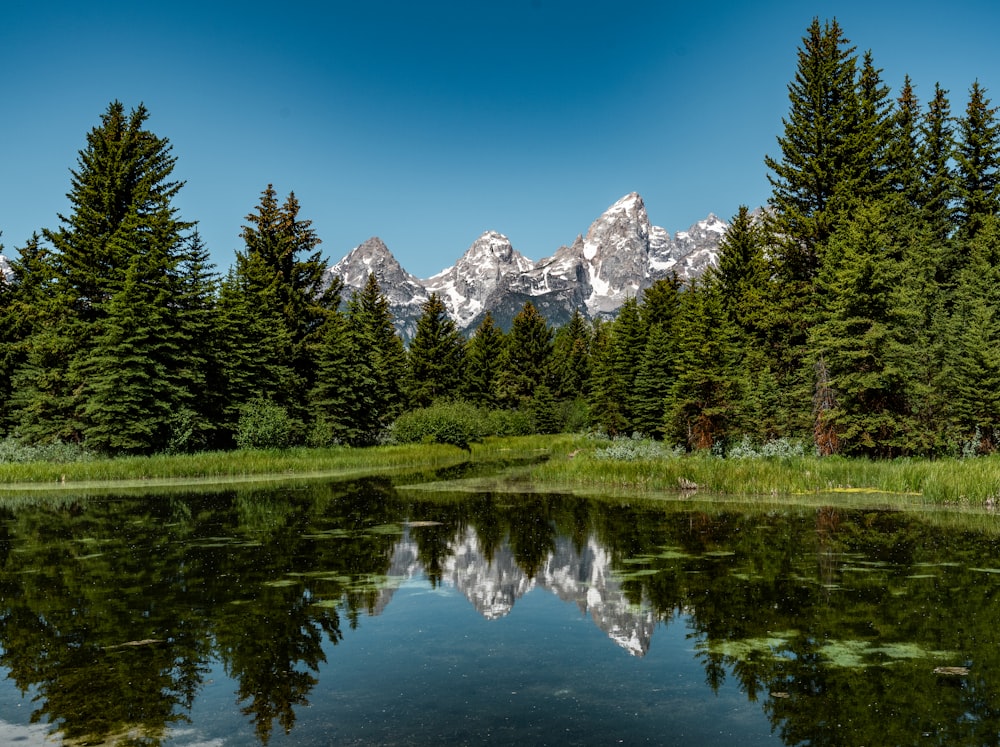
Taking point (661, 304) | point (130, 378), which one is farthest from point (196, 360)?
point (661, 304)

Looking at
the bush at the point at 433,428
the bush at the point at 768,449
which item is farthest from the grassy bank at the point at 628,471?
the bush at the point at 433,428

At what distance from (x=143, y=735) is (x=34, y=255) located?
176ft

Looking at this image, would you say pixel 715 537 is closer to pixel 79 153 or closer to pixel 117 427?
pixel 117 427

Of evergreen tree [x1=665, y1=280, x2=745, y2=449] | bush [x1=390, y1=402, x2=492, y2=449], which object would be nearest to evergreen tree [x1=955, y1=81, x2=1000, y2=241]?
evergreen tree [x1=665, y1=280, x2=745, y2=449]

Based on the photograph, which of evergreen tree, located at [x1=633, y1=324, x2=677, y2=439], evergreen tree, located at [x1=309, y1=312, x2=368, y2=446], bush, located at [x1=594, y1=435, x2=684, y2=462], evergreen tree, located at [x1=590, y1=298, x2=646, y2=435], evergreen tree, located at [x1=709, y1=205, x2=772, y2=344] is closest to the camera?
bush, located at [x1=594, y1=435, x2=684, y2=462]

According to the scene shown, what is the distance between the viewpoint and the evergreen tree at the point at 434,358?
79.8 meters

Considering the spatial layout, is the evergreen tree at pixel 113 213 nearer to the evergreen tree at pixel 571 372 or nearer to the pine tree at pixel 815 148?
the pine tree at pixel 815 148

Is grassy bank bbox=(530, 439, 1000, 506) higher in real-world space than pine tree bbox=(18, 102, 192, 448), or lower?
lower

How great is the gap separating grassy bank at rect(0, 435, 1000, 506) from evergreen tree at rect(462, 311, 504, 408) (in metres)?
35.5

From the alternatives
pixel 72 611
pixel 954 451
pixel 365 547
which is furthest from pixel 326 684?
pixel 954 451

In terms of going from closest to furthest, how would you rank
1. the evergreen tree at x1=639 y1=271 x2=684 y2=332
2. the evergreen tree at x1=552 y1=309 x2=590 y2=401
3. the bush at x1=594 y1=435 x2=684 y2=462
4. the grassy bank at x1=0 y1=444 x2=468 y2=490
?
the grassy bank at x1=0 y1=444 x2=468 y2=490
the bush at x1=594 y1=435 x2=684 y2=462
the evergreen tree at x1=639 y1=271 x2=684 y2=332
the evergreen tree at x1=552 y1=309 x2=590 y2=401

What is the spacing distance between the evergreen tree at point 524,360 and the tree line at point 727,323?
111 ft

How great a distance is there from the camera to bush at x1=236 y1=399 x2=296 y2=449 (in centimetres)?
4041

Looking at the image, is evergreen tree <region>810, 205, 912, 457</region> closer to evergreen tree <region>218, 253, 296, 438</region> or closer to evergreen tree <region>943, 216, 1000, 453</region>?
evergreen tree <region>943, 216, 1000, 453</region>
